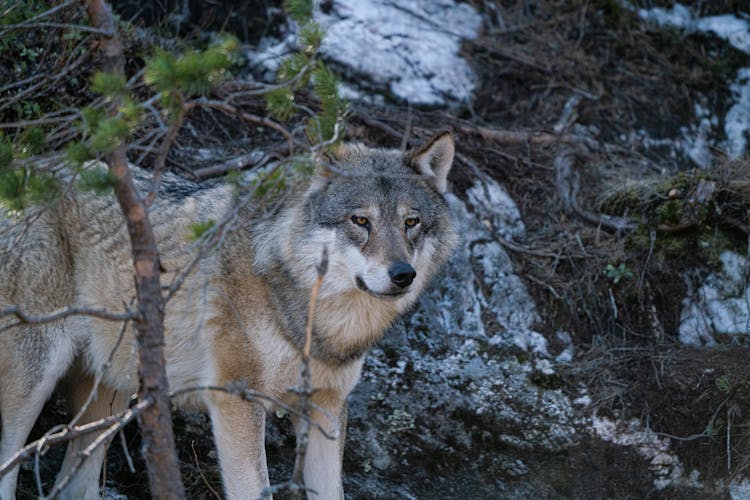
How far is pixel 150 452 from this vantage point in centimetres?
332

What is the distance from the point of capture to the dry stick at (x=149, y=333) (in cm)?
331

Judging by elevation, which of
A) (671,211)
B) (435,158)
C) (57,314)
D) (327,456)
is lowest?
(327,456)

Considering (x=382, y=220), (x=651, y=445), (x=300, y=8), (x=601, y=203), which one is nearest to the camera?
(x=300, y=8)

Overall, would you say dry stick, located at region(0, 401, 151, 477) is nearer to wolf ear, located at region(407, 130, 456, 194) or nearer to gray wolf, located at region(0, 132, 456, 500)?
gray wolf, located at region(0, 132, 456, 500)

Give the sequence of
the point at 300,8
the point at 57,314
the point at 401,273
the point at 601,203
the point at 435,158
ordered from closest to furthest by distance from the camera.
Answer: the point at 57,314, the point at 300,8, the point at 401,273, the point at 435,158, the point at 601,203

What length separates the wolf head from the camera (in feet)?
14.1

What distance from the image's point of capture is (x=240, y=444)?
4.63m

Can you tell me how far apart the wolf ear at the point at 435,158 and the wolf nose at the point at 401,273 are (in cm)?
80

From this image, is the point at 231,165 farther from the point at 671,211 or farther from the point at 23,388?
the point at 671,211

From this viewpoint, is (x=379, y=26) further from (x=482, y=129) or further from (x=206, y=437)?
(x=206, y=437)

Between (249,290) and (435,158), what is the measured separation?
1262 millimetres

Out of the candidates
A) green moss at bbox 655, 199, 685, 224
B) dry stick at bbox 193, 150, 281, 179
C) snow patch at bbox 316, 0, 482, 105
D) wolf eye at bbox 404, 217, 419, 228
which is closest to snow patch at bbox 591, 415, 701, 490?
green moss at bbox 655, 199, 685, 224

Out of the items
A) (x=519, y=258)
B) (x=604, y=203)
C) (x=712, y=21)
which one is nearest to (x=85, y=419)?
(x=519, y=258)

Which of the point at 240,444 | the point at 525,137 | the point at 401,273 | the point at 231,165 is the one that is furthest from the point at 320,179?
the point at 525,137
